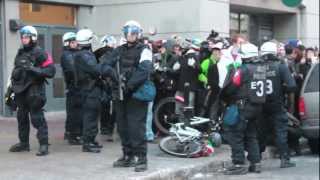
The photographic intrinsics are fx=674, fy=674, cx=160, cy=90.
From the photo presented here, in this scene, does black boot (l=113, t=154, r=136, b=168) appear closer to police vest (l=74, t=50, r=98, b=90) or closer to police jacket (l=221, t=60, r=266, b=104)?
police vest (l=74, t=50, r=98, b=90)

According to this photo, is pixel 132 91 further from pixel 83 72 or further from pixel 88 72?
pixel 83 72

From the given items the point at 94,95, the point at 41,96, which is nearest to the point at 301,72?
the point at 94,95

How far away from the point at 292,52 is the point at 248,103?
388cm

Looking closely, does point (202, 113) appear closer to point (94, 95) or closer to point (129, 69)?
point (94, 95)

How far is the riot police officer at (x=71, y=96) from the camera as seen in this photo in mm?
11477

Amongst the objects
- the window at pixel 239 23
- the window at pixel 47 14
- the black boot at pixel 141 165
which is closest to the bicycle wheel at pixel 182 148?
the black boot at pixel 141 165

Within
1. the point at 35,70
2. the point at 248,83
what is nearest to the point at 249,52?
the point at 248,83

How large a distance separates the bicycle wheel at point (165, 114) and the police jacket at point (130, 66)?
321cm

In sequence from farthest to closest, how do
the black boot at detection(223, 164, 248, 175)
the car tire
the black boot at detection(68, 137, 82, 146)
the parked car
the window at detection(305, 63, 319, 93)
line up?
the car tire < the black boot at detection(68, 137, 82, 146) < the window at detection(305, 63, 319, 93) < the parked car < the black boot at detection(223, 164, 248, 175)

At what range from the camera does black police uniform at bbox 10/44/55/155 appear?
32.9 feet

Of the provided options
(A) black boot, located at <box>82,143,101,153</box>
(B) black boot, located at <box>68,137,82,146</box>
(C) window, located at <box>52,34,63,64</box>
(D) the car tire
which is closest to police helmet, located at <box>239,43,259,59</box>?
(D) the car tire

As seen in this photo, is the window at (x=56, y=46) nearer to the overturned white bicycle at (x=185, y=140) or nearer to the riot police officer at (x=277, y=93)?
the overturned white bicycle at (x=185, y=140)

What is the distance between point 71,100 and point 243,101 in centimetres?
330

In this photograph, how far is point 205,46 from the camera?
40.0 feet
